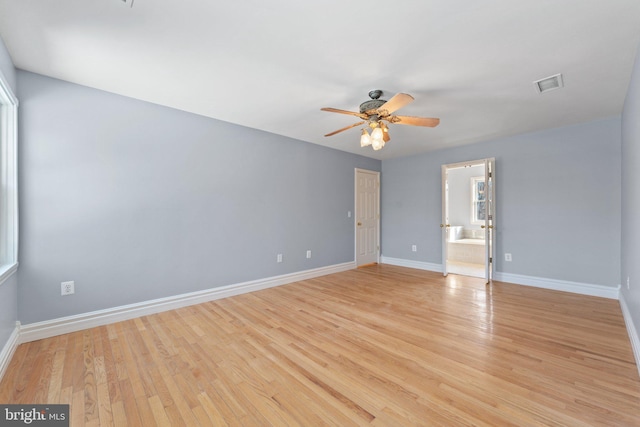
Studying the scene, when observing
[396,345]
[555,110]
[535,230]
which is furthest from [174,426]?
[535,230]

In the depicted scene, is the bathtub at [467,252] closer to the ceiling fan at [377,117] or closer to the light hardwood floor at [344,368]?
the light hardwood floor at [344,368]

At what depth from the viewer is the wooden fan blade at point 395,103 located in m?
2.20

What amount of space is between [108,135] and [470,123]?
4358 mm

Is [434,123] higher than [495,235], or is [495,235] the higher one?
[434,123]

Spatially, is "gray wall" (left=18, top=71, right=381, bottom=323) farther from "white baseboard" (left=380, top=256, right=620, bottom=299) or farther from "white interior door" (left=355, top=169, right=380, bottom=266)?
"white baseboard" (left=380, top=256, right=620, bottom=299)

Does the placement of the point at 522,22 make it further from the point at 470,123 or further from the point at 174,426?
the point at 174,426

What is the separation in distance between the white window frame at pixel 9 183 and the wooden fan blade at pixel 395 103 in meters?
3.12

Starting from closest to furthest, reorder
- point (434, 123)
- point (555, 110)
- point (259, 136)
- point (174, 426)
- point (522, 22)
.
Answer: point (174, 426) < point (522, 22) < point (434, 123) < point (555, 110) < point (259, 136)

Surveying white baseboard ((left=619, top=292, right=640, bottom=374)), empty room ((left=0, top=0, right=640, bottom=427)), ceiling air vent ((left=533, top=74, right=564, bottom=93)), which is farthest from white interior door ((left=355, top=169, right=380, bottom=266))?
white baseboard ((left=619, top=292, right=640, bottom=374))

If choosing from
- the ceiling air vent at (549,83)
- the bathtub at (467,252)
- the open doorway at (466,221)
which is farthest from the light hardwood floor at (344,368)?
the bathtub at (467,252)

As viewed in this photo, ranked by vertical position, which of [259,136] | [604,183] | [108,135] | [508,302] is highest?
[259,136]

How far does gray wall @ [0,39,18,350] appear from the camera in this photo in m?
1.95

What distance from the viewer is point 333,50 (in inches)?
80.0

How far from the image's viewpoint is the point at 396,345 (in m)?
2.29
